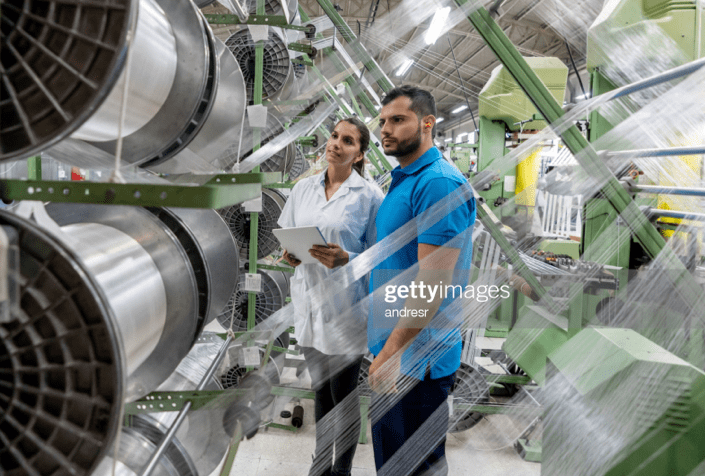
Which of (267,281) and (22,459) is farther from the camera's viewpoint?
(267,281)

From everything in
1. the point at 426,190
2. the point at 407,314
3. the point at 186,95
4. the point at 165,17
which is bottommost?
the point at 407,314

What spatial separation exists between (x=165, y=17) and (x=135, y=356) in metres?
0.72

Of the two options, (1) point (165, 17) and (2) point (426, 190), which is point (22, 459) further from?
(2) point (426, 190)

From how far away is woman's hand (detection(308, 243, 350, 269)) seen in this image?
1.85 m

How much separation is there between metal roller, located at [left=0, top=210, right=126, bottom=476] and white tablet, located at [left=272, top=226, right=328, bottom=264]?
3.50 feet

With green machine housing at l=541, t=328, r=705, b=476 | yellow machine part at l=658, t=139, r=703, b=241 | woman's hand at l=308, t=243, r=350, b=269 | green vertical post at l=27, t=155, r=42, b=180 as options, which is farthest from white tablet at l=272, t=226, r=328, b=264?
yellow machine part at l=658, t=139, r=703, b=241

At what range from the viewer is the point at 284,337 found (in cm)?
347

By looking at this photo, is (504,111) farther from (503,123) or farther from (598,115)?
(598,115)

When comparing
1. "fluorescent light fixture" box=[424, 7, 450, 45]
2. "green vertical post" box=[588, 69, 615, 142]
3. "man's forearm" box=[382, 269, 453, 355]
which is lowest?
"man's forearm" box=[382, 269, 453, 355]

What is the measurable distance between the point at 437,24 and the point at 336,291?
1362 mm

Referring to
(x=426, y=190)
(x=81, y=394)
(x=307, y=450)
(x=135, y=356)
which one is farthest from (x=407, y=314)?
(x=307, y=450)

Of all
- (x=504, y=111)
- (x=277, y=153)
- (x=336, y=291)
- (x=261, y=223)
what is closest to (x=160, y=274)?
(x=336, y=291)

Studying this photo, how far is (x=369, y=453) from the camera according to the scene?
2719mm

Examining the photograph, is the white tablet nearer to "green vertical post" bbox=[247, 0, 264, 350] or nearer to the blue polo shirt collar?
the blue polo shirt collar
